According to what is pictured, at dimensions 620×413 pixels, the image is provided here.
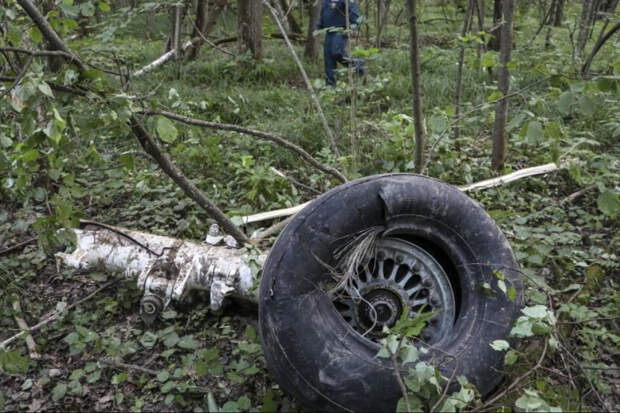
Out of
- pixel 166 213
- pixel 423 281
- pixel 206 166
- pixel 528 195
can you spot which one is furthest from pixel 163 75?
pixel 423 281

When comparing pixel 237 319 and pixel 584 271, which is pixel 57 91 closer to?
pixel 237 319

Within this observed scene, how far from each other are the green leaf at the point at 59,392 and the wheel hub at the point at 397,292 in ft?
4.71

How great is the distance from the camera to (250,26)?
857 cm

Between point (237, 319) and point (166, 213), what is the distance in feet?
4.77

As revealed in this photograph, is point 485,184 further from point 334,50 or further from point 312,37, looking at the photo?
point 312,37

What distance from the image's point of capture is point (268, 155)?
542 cm

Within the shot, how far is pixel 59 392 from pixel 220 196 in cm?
215

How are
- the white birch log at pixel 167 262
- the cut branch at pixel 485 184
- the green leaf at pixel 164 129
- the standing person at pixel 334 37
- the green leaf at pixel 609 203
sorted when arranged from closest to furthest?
the green leaf at pixel 164 129 → the green leaf at pixel 609 203 → the white birch log at pixel 167 262 → the cut branch at pixel 485 184 → the standing person at pixel 334 37

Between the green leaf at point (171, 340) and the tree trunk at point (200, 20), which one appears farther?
the tree trunk at point (200, 20)

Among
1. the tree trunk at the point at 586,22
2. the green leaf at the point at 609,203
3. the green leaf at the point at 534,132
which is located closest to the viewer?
the green leaf at the point at 534,132

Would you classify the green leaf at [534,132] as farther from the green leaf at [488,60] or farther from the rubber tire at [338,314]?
the green leaf at [488,60]

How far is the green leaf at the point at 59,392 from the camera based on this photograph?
2873 mm

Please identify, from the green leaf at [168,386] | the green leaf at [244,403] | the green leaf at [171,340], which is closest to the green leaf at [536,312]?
the green leaf at [244,403]

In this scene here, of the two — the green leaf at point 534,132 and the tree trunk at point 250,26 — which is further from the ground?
the tree trunk at point 250,26
